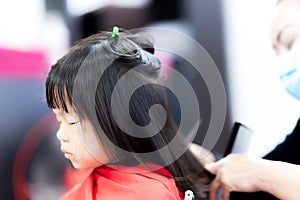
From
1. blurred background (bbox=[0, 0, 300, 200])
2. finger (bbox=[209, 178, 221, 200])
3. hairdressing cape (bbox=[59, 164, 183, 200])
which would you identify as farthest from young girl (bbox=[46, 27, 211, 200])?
blurred background (bbox=[0, 0, 300, 200])

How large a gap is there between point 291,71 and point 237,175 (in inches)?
11.1

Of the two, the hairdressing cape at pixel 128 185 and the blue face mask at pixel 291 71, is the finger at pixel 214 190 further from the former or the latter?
the blue face mask at pixel 291 71

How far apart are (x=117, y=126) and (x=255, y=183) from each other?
0.31 m

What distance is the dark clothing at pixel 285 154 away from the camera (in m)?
0.92

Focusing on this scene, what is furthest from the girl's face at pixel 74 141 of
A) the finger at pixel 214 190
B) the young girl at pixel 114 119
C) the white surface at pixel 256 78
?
the white surface at pixel 256 78

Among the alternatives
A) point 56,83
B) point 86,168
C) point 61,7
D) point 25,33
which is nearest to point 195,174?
point 86,168

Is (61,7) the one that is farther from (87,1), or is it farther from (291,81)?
(291,81)

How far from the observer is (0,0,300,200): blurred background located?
1117mm

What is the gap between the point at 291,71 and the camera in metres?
1.00

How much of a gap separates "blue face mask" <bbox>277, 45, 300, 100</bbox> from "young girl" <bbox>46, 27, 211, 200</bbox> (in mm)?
341

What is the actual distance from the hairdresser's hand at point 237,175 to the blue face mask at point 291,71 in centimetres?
21

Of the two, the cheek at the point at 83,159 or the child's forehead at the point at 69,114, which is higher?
the child's forehead at the point at 69,114

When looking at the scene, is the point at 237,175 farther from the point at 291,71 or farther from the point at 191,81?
the point at 191,81

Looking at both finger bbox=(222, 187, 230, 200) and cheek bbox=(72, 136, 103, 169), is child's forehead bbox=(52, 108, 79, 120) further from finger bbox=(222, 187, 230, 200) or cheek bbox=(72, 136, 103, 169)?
finger bbox=(222, 187, 230, 200)
